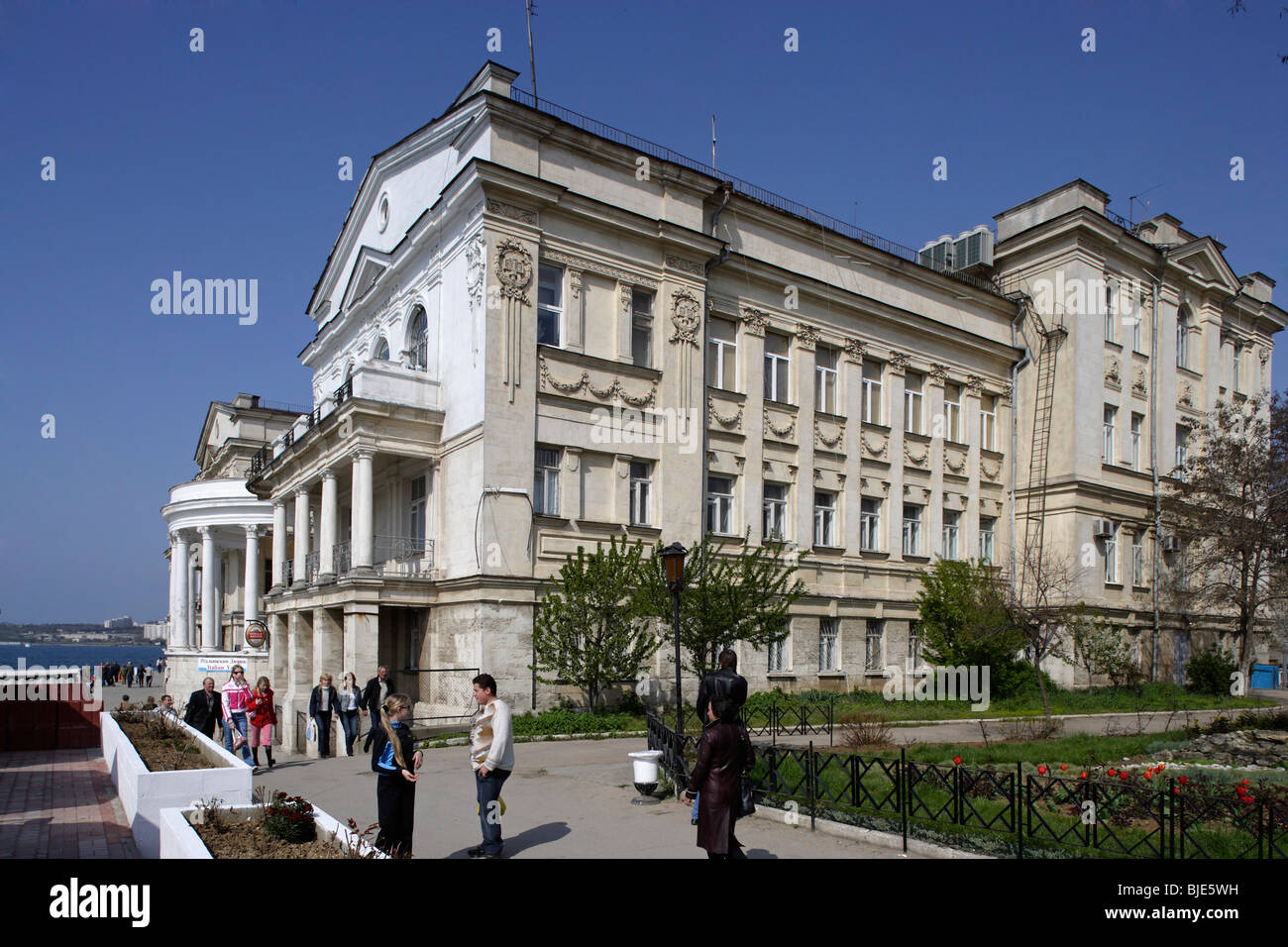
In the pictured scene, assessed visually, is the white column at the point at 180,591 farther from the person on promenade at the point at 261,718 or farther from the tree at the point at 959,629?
the tree at the point at 959,629

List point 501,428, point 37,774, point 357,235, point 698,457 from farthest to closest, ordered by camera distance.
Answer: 1. point 357,235
2. point 698,457
3. point 501,428
4. point 37,774

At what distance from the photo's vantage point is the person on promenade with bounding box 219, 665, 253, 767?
55.8ft

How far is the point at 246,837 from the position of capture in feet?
27.7

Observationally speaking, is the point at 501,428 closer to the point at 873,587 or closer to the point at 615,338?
the point at 615,338

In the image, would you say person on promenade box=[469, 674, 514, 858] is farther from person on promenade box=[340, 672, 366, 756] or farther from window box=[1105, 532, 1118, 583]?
window box=[1105, 532, 1118, 583]

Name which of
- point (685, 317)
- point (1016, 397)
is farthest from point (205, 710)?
point (1016, 397)

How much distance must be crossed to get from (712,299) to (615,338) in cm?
402

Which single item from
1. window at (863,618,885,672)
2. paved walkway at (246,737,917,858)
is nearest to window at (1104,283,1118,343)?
window at (863,618,885,672)

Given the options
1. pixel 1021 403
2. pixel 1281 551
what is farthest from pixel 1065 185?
pixel 1281 551

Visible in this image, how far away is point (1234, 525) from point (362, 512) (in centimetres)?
2996

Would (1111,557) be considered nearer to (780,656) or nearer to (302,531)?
(780,656)

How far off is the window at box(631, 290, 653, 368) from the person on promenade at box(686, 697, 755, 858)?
63.1 feet

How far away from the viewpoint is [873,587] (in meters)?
31.8
